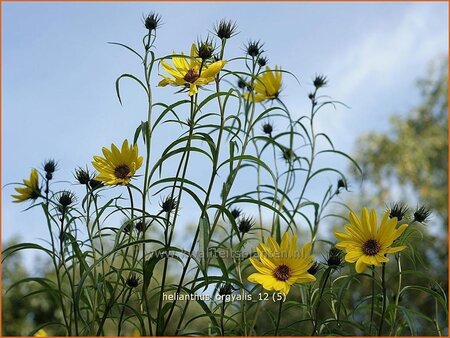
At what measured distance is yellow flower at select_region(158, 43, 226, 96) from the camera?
4.33ft

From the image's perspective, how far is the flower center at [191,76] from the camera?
4.43 ft

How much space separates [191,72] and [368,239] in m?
0.52

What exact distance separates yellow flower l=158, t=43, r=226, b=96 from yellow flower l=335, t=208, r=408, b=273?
413 millimetres

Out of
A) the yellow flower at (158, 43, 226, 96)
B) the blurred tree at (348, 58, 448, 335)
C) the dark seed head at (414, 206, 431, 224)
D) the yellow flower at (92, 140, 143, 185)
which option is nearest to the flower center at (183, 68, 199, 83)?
the yellow flower at (158, 43, 226, 96)

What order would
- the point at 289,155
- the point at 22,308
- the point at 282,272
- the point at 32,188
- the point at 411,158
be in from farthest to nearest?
the point at 411,158 < the point at 22,308 < the point at 289,155 < the point at 32,188 < the point at 282,272

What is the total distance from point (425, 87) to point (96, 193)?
1056 centimetres

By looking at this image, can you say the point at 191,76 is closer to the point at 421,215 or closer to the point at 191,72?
the point at 191,72

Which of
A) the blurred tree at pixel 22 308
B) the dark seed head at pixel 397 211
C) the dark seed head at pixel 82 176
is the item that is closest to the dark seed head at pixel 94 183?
the dark seed head at pixel 82 176

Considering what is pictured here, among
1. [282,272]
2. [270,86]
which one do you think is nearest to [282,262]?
[282,272]

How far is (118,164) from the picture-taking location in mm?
1370

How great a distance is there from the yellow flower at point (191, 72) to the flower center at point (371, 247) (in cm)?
47

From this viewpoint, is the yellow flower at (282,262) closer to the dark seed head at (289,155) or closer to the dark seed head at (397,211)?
the dark seed head at (397,211)

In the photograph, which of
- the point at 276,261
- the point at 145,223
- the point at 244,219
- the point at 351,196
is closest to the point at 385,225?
the point at 276,261

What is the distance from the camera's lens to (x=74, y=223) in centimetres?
147
